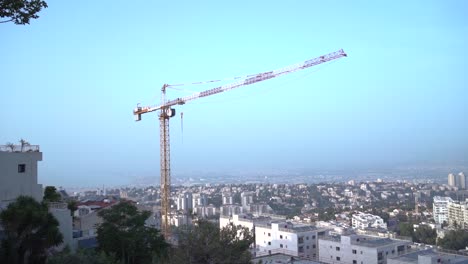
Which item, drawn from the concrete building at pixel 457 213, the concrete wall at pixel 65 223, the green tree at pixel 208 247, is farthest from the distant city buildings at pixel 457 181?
the green tree at pixel 208 247

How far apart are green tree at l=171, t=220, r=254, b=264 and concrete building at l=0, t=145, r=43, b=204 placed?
24.5 ft

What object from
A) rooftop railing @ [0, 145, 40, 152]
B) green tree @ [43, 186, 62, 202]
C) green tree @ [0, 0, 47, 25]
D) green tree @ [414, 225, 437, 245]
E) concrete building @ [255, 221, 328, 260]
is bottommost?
green tree @ [414, 225, 437, 245]

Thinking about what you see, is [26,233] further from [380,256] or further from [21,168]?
[380,256]

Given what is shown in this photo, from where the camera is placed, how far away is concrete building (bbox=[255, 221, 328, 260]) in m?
Answer: 28.0

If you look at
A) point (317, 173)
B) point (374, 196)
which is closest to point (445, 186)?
point (374, 196)

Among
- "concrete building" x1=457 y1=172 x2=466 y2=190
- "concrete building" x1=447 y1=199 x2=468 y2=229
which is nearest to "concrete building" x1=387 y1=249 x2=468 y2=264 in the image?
"concrete building" x1=447 y1=199 x2=468 y2=229

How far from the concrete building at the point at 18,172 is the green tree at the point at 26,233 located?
3847 mm

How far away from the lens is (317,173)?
478ft

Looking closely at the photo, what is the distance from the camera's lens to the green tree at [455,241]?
109 feet

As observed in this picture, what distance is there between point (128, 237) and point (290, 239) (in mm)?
15763

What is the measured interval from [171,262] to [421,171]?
74.4 metres

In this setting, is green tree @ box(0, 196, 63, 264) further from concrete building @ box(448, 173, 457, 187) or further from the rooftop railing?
concrete building @ box(448, 173, 457, 187)

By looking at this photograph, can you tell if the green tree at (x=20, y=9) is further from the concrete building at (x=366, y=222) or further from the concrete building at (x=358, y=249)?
the concrete building at (x=366, y=222)

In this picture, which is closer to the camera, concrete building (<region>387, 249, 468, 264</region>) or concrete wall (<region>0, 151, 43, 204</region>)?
concrete wall (<region>0, 151, 43, 204</region>)
